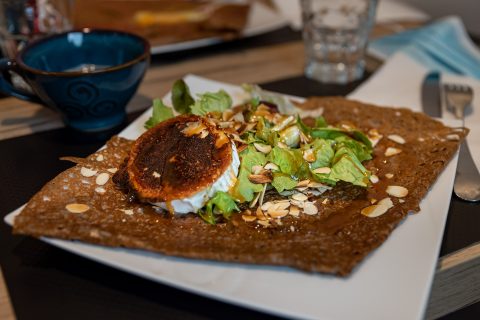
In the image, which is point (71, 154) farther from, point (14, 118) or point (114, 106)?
point (14, 118)

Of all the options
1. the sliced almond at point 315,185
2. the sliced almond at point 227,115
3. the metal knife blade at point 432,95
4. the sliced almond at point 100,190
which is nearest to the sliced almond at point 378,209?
the sliced almond at point 315,185

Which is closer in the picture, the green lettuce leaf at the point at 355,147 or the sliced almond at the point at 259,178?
the sliced almond at the point at 259,178

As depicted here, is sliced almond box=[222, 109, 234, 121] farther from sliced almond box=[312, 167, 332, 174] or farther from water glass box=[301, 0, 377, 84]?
water glass box=[301, 0, 377, 84]

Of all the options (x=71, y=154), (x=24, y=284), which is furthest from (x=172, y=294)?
(x=71, y=154)

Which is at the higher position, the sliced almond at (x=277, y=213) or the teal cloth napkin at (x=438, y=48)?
the sliced almond at (x=277, y=213)

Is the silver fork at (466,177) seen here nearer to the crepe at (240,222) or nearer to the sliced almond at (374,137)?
the crepe at (240,222)

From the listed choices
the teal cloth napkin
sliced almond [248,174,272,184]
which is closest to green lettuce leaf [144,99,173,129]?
sliced almond [248,174,272,184]
